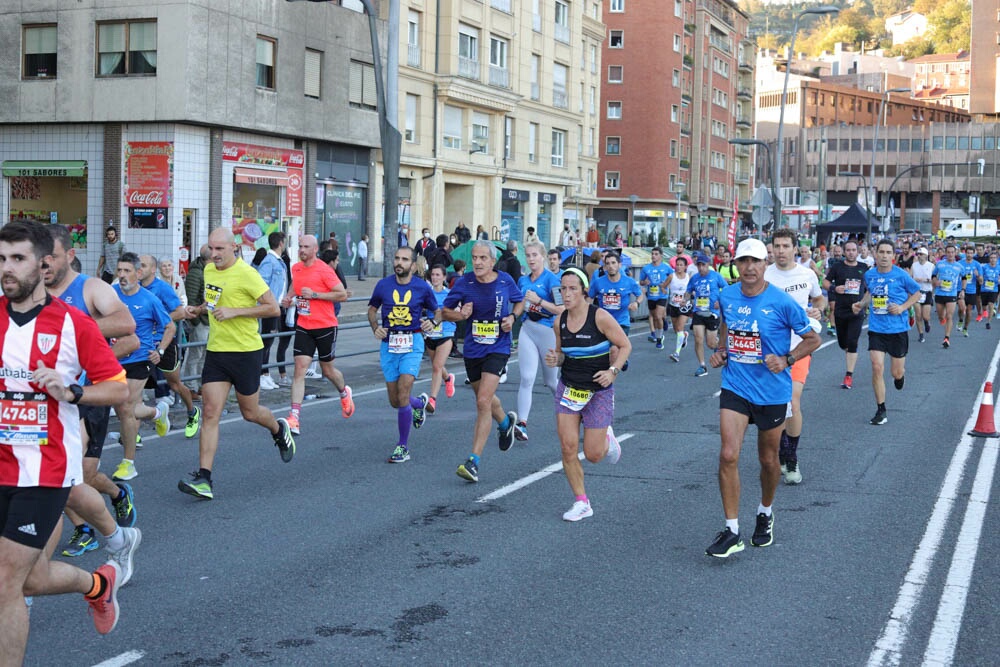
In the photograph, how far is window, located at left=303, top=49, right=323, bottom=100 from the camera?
34.2 m

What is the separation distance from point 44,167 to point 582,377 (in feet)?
88.6

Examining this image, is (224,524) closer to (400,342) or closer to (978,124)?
(400,342)

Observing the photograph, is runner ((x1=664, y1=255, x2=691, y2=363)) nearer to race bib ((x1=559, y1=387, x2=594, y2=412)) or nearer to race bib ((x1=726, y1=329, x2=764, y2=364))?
race bib ((x1=559, y1=387, x2=594, y2=412))

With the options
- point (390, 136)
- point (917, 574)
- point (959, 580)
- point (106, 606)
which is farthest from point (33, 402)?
point (390, 136)

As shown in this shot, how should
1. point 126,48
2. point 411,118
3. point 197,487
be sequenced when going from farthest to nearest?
point 411,118, point 126,48, point 197,487

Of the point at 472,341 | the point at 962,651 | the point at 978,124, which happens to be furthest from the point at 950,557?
the point at 978,124

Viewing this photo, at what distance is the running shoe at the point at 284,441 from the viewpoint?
Result: 9414 millimetres

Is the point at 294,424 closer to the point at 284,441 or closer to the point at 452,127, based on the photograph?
the point at 284,441

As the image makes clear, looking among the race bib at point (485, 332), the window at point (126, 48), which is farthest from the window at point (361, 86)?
the race bib at point (485, 332)

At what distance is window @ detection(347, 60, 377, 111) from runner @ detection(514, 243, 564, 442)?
25.8m

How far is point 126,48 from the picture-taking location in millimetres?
30156

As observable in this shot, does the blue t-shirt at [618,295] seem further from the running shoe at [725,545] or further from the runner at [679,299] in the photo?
the running shoe at [725,545]

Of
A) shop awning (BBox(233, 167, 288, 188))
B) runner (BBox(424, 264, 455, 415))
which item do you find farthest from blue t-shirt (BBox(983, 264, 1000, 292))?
shop awning (BBox(233, 167, 288, 188))

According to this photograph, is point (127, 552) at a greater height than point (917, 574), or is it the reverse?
point (127, 552)
